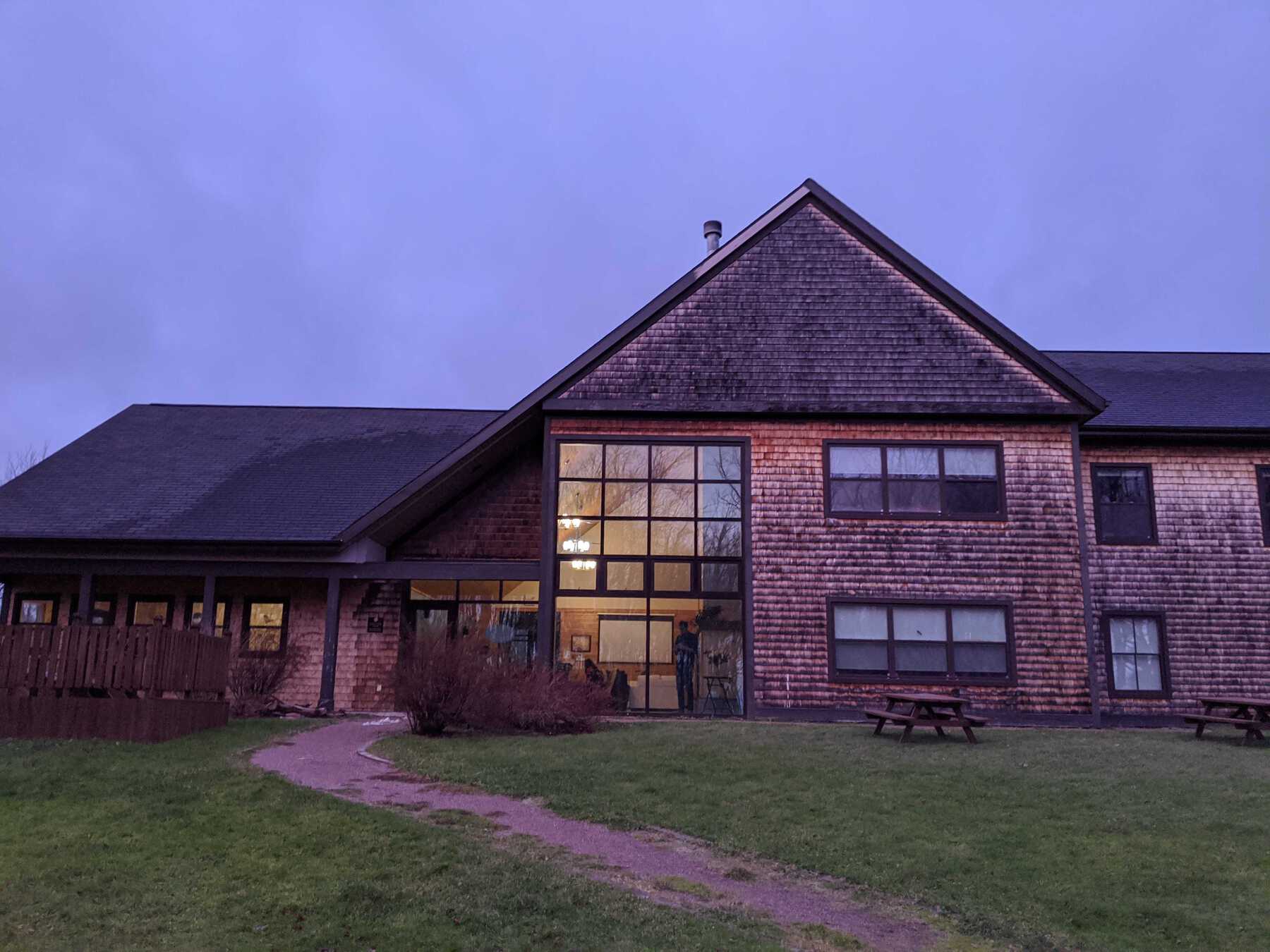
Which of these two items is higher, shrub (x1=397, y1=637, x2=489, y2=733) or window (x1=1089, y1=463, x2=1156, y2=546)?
window (x1=1089, y1=463, x2=1156, y2=546)

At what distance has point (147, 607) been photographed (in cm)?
2117

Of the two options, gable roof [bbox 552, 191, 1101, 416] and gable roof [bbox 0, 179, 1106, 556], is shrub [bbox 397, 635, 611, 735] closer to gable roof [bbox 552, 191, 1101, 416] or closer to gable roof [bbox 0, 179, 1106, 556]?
gable roof [bbox 0, 179, 1106, 556]

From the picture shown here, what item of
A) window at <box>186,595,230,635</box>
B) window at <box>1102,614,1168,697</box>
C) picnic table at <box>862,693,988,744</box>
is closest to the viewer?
picnic table at <box>862,693,988,744</box>

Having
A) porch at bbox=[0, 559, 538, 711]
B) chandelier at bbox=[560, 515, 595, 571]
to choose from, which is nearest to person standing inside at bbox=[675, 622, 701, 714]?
chandelier at bbox=[560, 515, 595, 571]

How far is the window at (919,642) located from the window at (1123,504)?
3050 millimetres

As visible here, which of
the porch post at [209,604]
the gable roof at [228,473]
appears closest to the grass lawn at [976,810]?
the porch post at [209,604]

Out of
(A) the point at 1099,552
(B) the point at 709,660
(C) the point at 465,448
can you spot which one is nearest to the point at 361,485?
(C) the point at 465,448

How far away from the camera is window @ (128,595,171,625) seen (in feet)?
69.1

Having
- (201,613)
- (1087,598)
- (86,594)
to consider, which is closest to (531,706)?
(201,613)

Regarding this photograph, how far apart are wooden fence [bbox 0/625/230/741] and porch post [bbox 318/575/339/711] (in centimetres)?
613

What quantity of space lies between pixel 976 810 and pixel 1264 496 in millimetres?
12677

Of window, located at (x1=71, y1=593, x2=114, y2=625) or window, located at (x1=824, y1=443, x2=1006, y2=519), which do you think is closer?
window, located at (x1=824, y1=443, x2=1006, y2=519)

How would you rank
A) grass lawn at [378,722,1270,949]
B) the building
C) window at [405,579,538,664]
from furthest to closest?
window at [405,579,538,664], the building, grass lawn at [378,722,1270,949]

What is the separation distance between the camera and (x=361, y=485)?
21516mm
